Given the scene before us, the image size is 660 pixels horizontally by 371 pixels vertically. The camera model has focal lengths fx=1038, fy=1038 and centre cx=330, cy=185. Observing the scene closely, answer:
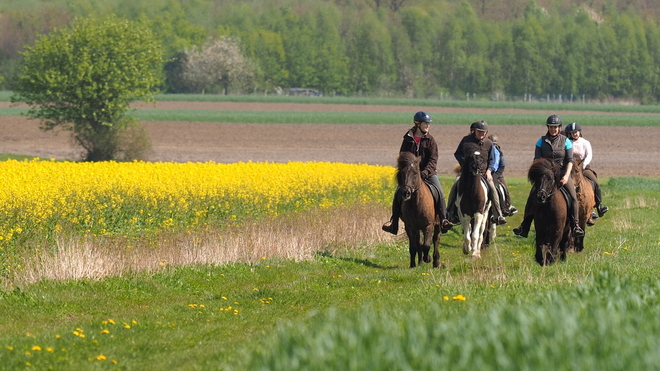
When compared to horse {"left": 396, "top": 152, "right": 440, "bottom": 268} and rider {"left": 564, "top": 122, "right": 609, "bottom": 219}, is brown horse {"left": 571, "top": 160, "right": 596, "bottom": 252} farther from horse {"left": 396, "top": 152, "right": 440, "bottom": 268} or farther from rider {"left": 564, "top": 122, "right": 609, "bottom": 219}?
horse {"left": 396, "top": 152, "right": 440, "bottom": 268}

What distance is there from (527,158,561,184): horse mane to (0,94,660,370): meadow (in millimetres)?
1367

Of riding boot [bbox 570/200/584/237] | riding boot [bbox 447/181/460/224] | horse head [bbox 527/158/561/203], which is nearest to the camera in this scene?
horse head [bbox 527/158/561/203]

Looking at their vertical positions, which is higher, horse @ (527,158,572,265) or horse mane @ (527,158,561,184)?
horse mane @ (527,158,561,184)

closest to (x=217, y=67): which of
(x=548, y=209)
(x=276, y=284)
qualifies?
(x=548, y=209)

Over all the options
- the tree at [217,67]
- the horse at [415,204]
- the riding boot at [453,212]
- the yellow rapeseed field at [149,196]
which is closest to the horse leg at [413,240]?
the horse at [415,204]

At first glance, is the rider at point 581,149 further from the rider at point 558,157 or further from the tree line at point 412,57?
the tree line at point 412,57

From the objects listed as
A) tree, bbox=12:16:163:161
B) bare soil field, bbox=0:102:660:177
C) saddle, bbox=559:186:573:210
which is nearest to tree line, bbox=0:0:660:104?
bare soil field, bbox=0:102:660:177

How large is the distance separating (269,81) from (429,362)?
126 metres

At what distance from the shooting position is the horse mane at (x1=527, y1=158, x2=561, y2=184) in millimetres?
15723

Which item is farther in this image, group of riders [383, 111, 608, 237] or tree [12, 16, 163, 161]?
tree [12, 16, 163, 161]

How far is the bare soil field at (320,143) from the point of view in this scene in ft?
165

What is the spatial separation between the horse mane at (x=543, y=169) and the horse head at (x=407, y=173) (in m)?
1.77

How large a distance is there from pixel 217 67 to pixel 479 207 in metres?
109

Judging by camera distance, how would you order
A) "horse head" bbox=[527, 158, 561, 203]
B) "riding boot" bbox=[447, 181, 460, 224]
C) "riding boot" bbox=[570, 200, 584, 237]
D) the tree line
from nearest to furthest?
1. "horse head" bbox=[527, 158, 561, 203]
2. "riding boot" bbox=[570, 200, 584, 237]
3. "riding boot" bbox=[447, 181, 460, 224]
4. the tree line
